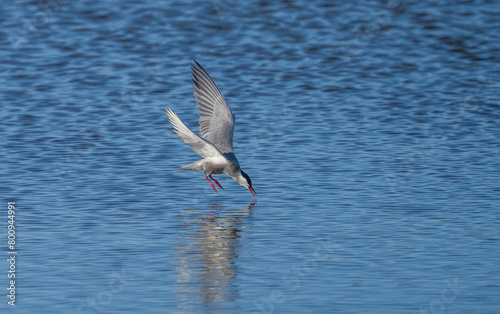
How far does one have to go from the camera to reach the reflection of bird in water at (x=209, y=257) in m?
7.72

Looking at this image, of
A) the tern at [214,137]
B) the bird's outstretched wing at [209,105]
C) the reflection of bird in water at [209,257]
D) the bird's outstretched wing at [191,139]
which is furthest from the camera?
the bird's outstretched wing at [209,105]

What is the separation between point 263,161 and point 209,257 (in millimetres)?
4113

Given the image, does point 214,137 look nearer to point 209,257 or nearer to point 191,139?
point 191,139

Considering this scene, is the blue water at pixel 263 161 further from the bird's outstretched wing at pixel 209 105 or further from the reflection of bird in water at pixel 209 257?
the bird's outstretched wing at pixel 209 105

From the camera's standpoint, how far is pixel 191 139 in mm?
10070

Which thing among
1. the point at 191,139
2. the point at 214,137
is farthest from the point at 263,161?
Result: the point at 191,139

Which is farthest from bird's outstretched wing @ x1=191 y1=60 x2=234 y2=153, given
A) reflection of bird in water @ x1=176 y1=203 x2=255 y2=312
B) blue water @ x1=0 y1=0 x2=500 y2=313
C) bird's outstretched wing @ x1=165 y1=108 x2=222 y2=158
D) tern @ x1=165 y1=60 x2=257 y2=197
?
reflection of bird in water @ x1=176 y1=203 x2=255 y2=312

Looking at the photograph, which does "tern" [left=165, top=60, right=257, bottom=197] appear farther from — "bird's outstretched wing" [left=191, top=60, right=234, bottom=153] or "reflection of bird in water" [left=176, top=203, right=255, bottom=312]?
"reflection of bird in water" [left=176, top=203, right=255, bottom=312]

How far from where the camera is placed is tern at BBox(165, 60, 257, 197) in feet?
35.2

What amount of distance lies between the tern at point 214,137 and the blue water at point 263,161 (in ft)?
1.19

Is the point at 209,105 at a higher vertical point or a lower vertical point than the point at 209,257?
higher

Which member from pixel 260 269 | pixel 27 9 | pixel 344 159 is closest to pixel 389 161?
pixel 344 159

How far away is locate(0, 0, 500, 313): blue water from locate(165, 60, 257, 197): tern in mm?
362

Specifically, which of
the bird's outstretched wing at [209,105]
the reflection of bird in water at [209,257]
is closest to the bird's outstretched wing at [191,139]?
the reflection of bird in water at [209,257]
